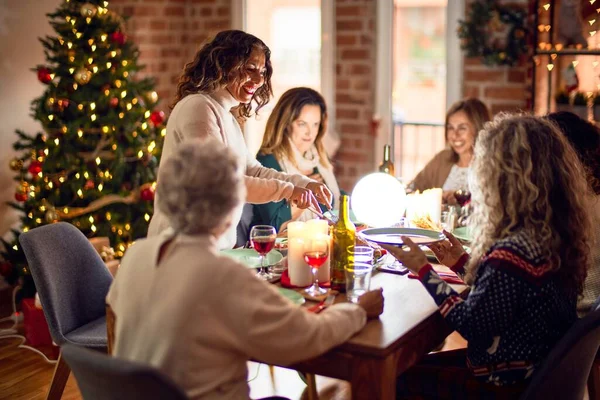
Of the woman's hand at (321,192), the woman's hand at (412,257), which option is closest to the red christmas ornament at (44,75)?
the woman's hand at (321,192)

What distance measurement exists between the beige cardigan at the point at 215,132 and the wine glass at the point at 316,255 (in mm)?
511

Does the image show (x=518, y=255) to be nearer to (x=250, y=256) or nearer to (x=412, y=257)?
(x=412, y=257)

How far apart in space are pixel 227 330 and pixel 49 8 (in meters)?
3.44

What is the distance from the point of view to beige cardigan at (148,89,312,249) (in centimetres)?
264

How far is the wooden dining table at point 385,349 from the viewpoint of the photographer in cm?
178

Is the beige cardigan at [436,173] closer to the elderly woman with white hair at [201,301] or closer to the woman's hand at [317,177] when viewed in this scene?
the woman's hand at [317,177]

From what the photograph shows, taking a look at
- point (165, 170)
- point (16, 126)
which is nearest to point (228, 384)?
point (165, 170)

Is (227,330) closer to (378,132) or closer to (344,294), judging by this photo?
(344,294)

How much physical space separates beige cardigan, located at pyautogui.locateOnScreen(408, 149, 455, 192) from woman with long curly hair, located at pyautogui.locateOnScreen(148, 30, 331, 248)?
1133mm

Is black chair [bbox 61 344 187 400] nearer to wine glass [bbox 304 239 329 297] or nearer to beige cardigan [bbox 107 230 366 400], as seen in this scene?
beige cardigan [bbox 107 230 366 400]

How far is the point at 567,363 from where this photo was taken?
184cm

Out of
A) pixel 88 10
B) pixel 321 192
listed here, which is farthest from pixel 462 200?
pixel 88 10

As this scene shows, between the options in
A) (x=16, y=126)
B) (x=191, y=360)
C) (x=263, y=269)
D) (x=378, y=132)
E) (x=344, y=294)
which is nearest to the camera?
(x=191, y=360)

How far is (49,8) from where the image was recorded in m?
4.43
